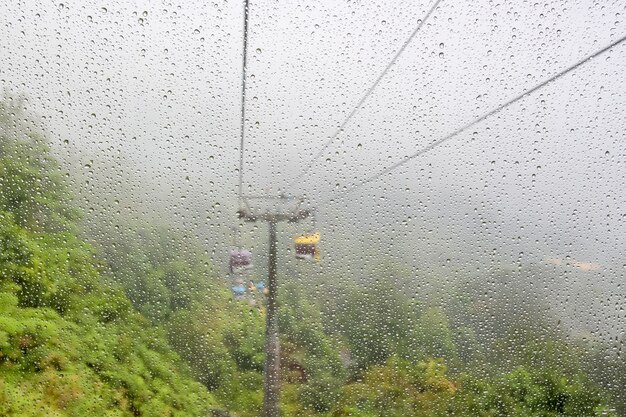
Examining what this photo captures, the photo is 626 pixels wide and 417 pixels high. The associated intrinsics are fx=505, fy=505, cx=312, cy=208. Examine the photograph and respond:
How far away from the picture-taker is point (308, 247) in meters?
2.57

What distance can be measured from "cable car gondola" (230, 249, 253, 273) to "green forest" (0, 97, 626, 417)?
9 cm

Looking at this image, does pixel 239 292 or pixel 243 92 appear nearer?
pixel 243 92

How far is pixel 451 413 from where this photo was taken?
2508 mm

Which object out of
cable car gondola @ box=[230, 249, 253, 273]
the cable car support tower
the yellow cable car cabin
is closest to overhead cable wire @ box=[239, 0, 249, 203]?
the cable car support tower

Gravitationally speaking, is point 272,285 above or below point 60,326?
above

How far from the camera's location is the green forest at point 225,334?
8.21ft

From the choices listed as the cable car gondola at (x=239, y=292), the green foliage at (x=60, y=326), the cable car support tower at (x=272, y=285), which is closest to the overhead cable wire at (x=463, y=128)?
the cable car support tower at (x=272, y=285)

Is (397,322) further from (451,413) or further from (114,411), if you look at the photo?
(114,411)

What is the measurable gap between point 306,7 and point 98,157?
1246 mm

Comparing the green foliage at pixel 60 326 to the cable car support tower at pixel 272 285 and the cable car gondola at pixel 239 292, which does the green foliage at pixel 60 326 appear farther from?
the cable car gondola at pixel 239 292

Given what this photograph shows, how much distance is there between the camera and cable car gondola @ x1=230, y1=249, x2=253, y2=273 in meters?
2.54

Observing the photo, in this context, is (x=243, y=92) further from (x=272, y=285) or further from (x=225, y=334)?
(x=225, y=334)

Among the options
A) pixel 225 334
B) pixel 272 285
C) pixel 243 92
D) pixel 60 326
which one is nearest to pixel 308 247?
pixel 272 285

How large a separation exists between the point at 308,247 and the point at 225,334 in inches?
24.0
